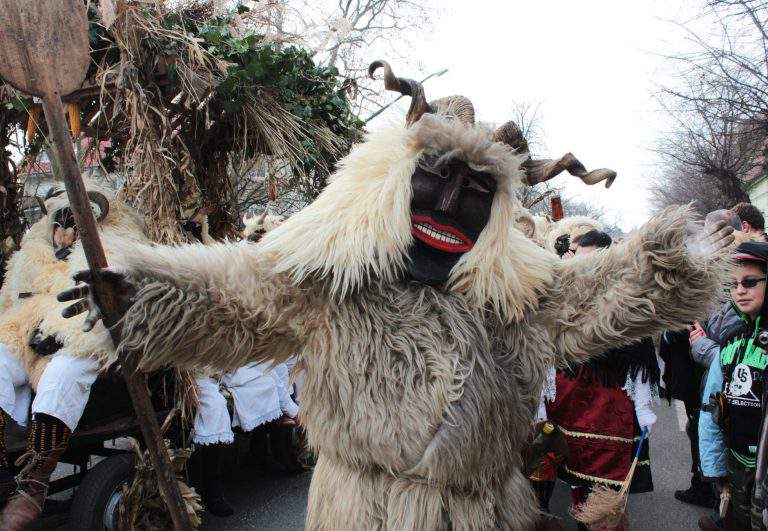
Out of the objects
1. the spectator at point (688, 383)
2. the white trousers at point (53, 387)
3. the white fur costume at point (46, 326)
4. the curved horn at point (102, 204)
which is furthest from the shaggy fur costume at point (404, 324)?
the spectator at point (688, 383)

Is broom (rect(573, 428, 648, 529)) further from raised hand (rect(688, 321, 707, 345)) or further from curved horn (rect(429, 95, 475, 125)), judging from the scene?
curved horn (rect(429, 95, 475, 125))

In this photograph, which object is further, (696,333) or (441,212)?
Answer: (696,333)

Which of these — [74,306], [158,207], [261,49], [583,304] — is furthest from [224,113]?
[583,304]

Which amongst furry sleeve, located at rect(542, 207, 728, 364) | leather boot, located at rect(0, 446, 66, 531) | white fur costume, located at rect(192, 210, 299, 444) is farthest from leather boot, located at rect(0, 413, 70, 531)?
furry sleeve, located at rect(542, 207, 728, 364)

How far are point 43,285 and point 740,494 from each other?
408cm

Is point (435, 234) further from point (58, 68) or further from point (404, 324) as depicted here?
point (58, 68)

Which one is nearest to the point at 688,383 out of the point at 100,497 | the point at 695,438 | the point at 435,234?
the point at 695,438

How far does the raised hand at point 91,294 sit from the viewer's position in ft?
5.16

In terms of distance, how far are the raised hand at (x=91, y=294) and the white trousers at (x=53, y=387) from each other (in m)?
1.52

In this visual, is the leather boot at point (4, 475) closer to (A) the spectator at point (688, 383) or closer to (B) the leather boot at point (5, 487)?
(B) the leather boot at point (5, 487)

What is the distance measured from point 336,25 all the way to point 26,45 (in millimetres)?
2564

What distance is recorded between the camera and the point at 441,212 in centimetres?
199

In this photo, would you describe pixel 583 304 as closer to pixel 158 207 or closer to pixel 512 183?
pixel 512 183

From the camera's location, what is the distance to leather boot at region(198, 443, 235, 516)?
4.01m
